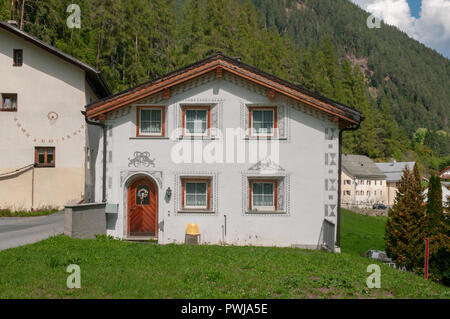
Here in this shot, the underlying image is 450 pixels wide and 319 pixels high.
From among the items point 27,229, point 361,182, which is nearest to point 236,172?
point 27,229

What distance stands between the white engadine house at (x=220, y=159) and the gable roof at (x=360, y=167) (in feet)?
216

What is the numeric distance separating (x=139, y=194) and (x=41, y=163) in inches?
387

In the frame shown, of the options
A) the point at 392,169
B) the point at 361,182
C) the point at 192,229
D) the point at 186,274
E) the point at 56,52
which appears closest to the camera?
the point at 186,274

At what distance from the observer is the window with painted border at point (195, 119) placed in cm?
1571

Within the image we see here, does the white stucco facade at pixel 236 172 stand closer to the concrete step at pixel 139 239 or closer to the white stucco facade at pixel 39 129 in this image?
the concrete step at pixel 139 239

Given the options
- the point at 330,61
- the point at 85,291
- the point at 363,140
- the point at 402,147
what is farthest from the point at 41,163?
the point at 402,147

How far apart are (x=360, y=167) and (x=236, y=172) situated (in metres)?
70.9

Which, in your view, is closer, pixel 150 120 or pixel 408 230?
pixel 150 120

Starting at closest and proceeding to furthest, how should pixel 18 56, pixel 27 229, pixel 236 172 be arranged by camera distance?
pixel 236 172, pixel 27 229, pixel 18 56

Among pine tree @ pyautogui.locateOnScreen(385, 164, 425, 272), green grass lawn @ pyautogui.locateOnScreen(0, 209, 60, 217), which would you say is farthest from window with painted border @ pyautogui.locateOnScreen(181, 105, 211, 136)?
pine tree @ pyautogui.locateOnScreen(385, 164, 425, 272)

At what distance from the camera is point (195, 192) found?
15727mm

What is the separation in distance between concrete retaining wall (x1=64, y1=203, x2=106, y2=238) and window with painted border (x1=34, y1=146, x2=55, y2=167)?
30.2 ft

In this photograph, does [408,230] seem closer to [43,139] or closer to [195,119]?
[195,119]

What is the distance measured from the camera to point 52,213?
2198 cm
